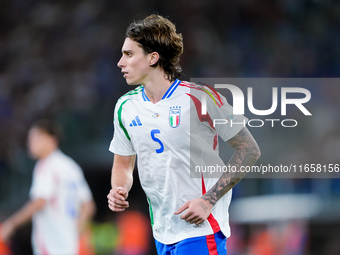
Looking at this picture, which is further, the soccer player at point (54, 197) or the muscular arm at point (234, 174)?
the soccer player at point (54, 197)

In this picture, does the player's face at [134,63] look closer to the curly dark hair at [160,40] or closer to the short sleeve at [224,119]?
the curly dark hair at [160,40]

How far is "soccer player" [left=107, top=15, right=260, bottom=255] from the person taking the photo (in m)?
2.34

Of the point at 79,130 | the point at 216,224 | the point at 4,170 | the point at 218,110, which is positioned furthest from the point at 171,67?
the point at 4,170

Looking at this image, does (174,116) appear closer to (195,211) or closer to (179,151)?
(179,151)

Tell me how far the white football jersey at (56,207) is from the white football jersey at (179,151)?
2.64m

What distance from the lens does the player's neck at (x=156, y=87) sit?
2.53 m

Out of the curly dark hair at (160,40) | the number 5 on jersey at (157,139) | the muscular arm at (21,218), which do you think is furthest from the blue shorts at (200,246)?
the muscular arm at (21,218)

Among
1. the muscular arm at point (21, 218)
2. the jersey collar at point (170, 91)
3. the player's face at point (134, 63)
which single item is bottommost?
the muscular arm at point (21, 218)

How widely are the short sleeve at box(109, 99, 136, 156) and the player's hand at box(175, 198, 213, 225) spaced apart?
2.02 ft

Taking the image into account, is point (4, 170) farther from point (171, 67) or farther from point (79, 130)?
point (171, 67)

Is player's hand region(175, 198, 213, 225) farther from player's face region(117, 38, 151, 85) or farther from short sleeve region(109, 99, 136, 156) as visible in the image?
player's face region(117, 38, 151, 85)

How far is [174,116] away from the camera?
2414mm

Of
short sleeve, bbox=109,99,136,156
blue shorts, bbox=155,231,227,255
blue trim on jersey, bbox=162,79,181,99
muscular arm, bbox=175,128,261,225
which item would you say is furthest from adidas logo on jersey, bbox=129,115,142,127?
blue shorts, bbox=155,231,227,255

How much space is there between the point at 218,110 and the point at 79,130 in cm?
577
